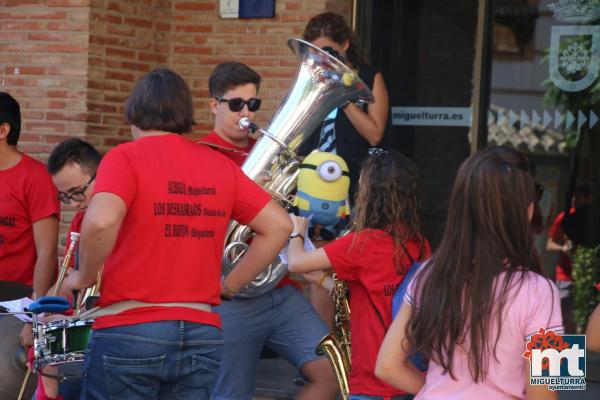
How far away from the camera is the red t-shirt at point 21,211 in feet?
18.0

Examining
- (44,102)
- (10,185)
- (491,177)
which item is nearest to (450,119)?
(44,102)

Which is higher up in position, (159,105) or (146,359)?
(159,105)

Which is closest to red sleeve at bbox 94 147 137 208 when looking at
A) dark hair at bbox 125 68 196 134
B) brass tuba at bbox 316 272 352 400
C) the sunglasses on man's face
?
dark hair at bbox 125 68 196 134

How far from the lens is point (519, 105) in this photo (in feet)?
24.1

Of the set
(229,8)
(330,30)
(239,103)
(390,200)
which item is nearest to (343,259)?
(390,200)

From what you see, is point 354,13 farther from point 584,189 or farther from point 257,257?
point 257,257

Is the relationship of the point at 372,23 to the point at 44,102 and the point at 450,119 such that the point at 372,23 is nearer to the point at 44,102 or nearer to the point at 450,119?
the point at 450,119

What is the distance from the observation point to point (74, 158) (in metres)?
4.93

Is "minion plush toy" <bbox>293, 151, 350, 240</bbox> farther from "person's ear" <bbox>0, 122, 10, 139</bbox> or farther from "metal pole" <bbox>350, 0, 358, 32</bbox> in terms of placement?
"metal pole" <bbox>350, 0, 358, 32</bbox>

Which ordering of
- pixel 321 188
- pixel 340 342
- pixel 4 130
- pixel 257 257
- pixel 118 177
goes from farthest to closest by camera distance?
pixel 4 130
pixel 321 188
pixel 340 342
pixel 257 257
pixel 118 177

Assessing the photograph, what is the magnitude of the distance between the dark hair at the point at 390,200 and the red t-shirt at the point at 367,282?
39mm

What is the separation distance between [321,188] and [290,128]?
0.34 metres

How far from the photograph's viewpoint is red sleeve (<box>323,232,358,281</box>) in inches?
169

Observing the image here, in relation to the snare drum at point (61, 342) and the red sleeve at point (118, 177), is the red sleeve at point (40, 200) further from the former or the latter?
the red sleeve at point (118, 177)
